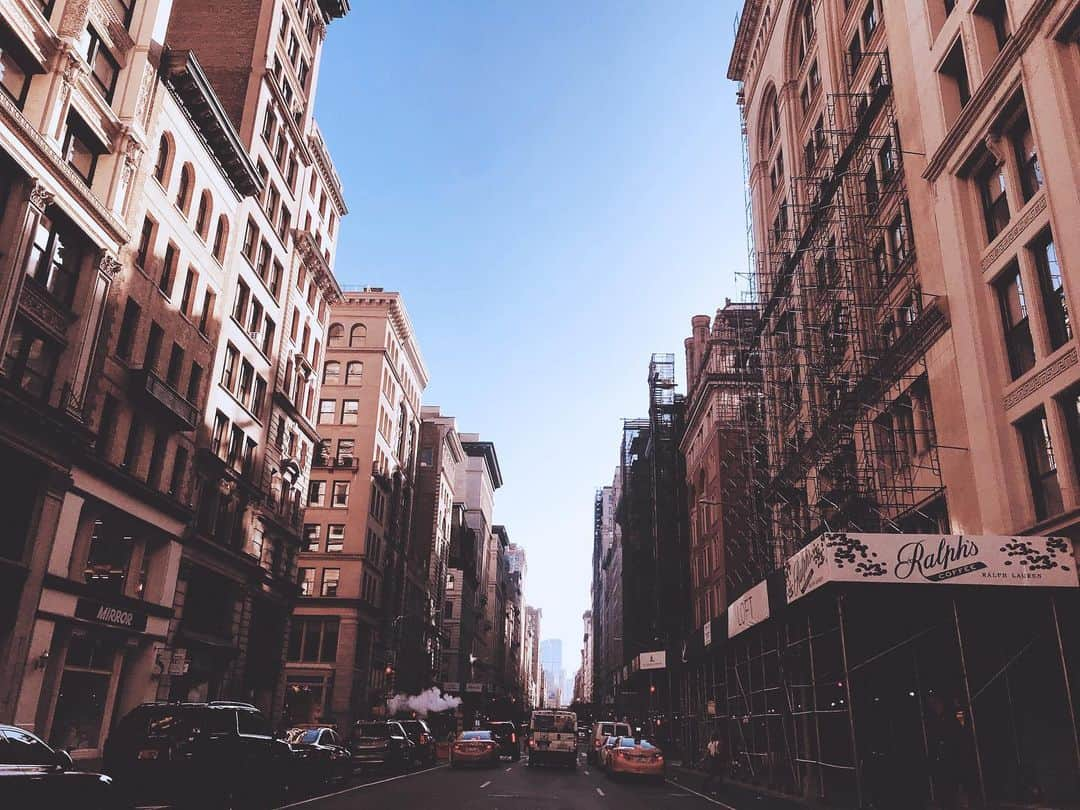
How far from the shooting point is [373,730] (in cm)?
3031

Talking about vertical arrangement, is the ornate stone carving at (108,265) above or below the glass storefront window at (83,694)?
above

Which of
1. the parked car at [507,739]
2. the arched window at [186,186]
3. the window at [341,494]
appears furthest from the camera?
the window at [341,494]

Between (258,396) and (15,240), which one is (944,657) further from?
(258,396)

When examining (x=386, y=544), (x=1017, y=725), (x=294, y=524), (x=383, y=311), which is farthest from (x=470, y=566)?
(x=1017, y=725)

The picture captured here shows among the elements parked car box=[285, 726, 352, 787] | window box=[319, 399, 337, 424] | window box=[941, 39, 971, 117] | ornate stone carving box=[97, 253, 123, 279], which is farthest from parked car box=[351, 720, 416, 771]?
window box=[319, 399, 337, 424]

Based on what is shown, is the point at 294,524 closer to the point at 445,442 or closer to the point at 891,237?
the point at 891,237

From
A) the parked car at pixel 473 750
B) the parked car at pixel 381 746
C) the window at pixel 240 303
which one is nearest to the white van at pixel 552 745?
the parked car at pixel 473 750

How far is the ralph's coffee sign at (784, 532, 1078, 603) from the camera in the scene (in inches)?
693

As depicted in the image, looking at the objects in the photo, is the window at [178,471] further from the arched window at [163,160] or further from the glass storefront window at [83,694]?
the arched window at [163,160]

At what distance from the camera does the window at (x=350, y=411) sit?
64.5m

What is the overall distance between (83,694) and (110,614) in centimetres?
268

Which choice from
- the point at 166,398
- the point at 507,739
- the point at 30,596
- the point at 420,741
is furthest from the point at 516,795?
the point at 507,739

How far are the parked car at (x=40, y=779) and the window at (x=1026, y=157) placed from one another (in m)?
24.0

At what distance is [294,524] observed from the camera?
159ft
